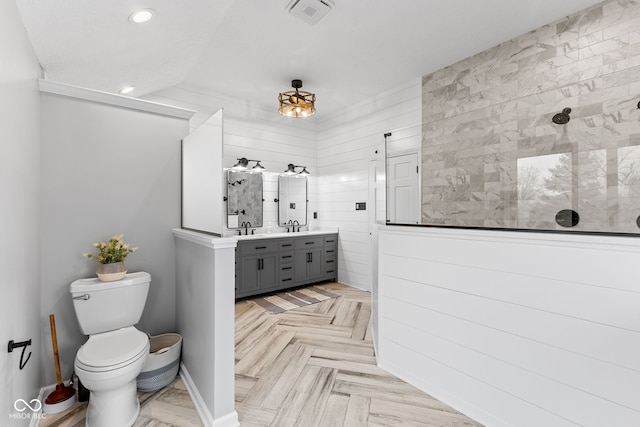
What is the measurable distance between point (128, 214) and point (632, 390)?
303cm

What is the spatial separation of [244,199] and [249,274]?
3.77 ft

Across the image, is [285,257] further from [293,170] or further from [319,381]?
[319,381]

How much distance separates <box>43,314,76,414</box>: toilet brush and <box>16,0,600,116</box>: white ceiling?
1.76 m

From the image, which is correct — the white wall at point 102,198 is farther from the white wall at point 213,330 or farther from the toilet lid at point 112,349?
the white wall at point 213,330

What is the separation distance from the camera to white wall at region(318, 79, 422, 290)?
12.9 feet

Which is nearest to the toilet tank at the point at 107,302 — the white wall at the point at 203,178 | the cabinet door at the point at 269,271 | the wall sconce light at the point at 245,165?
the white wall at the point at 203,178

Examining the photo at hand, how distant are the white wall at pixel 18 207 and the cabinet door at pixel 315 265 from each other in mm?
3160

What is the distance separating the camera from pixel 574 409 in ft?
4.44

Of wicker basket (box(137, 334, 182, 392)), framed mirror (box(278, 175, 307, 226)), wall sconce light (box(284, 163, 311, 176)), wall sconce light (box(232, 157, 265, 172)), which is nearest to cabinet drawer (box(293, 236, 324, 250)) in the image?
framed mirror (box(278, 175, 307, 226))

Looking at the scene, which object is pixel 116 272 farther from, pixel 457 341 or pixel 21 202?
pixel 457 341

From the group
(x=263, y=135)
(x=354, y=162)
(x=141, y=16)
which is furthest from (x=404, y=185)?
(x=141, y=16)

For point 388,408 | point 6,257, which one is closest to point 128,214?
point 6,257

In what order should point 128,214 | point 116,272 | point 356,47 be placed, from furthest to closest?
point 356,47, point 128,214, point 116,272

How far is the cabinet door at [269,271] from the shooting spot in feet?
13.3
